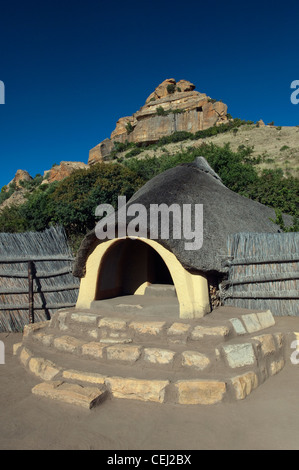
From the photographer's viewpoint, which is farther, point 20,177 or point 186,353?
point 20,177

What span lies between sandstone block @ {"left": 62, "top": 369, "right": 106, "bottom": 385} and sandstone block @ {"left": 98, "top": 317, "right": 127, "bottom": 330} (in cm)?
88

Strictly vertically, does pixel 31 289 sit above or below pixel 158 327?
above

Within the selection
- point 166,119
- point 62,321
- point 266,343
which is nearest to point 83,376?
point 62,321

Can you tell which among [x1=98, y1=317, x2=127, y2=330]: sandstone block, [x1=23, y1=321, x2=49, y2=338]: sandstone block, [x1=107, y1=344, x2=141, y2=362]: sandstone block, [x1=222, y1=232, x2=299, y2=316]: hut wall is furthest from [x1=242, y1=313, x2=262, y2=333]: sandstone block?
[x1=23, y1=321, x2=49, y2=338]: sandstone block

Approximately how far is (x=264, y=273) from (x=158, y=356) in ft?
8.34

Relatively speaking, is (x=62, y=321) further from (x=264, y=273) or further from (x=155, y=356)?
(x=264, y=273)

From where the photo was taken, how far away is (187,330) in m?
4.20

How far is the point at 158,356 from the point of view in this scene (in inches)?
157

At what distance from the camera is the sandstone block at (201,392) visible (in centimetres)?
340

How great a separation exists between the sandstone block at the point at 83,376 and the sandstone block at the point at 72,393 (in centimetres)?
11

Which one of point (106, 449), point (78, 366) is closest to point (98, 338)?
point (78, 366)

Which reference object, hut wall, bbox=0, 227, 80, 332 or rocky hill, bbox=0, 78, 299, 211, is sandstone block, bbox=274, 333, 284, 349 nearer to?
hut wall, bbox=0, 227, 80, 332

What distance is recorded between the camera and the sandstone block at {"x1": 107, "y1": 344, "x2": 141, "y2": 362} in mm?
4082
